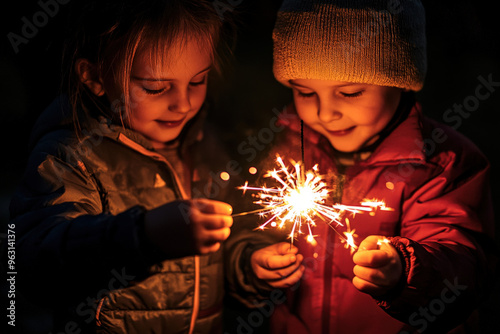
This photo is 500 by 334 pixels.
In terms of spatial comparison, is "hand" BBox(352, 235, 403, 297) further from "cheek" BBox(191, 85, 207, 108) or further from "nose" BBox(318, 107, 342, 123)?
"cheek" BBox(191, 85, 207, 108)

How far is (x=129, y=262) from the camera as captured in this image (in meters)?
1.08

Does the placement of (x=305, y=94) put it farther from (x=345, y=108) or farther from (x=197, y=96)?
(x=197, y=96)

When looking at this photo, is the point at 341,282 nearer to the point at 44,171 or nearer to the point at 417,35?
the point at 417,35

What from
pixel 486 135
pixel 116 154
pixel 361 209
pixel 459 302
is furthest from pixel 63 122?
pixel 486 135

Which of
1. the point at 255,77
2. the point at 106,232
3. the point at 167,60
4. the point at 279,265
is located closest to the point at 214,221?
the point at 106,232

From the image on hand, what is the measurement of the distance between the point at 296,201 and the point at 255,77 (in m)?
1.87

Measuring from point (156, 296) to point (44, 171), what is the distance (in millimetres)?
590

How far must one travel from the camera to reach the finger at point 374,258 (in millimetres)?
1196

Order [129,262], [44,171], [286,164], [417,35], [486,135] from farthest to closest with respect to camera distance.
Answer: [486,135]
[286,164]
[417,35]
[44,171]
[129,262]

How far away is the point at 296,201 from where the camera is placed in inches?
55.2

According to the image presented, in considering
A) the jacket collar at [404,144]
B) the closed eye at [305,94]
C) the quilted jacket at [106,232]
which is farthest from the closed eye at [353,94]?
the quilted jacket at [106,232]

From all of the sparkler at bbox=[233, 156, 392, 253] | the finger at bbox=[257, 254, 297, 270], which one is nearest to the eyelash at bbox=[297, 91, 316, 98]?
the sparkler at bbox=[233, 156, 392, 253]

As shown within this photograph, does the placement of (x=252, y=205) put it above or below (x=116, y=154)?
below

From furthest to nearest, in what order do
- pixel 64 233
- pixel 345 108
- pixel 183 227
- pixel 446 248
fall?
pixel 345 108, pixel 446 248, pixel 64 233, pixel 183 227
